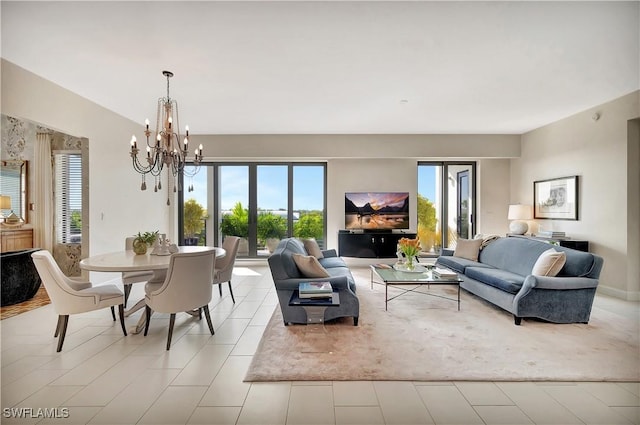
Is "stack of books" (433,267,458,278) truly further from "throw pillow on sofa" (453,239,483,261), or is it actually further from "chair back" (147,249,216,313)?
"chair back" (147,249,216,313)

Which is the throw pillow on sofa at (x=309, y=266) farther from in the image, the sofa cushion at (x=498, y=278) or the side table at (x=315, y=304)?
the sofa cushion at (x=498, y=278)

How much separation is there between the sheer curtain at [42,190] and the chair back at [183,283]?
3977mm

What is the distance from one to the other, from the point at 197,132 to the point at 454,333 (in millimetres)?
5762

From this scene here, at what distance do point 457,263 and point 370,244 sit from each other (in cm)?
196

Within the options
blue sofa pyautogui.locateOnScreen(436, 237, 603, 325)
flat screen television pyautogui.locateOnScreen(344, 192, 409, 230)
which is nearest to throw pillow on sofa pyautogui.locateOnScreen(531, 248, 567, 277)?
blue sofa pyautogui.locateOnScreen(436, 237, 603, 325)

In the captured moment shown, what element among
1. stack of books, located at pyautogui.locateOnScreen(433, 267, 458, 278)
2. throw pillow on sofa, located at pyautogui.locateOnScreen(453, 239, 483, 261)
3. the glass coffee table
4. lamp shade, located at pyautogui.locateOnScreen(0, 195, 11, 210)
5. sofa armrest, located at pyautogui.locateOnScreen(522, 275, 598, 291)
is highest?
lamp shade, located at pyautogui.locateOnScreen(0, 195, 11, 210)

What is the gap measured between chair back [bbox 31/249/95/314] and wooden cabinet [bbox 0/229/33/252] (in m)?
3.40

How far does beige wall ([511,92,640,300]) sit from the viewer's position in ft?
13.8

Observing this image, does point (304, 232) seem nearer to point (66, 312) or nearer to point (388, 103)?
point (388, 103)

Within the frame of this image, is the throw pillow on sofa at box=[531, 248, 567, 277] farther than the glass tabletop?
No

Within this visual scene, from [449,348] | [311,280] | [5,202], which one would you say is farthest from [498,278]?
[5,202]

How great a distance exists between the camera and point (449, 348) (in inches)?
108

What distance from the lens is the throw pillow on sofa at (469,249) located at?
16.7 ft

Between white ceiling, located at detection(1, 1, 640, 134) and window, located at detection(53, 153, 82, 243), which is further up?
white ceiling, located at detection(1, 1, 640, 134)
